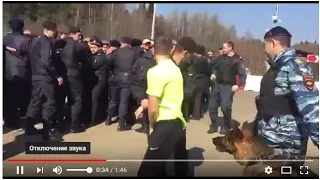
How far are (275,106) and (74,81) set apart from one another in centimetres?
141

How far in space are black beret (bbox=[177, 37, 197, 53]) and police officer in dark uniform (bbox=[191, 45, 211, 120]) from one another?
4 centimetres

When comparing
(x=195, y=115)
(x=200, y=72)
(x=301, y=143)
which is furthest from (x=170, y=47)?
(x=301, y=143)

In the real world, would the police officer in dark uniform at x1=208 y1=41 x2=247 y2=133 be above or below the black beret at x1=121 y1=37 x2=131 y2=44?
below

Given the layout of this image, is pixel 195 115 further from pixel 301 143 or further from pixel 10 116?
pixel 10 116

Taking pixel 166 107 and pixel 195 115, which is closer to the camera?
pixel 166 107

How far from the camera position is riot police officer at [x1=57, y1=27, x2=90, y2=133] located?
12.7ft

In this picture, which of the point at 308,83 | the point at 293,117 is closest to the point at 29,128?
the point at 293,117

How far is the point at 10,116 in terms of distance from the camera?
12.3 feet

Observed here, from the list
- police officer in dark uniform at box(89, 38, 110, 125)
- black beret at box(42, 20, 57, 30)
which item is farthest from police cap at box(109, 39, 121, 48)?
black beret at box(42, 20, 57, 30)

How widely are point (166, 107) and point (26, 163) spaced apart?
107 centimetres

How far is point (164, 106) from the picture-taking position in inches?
141

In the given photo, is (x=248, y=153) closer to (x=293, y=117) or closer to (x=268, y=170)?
(x=268, y=170)
